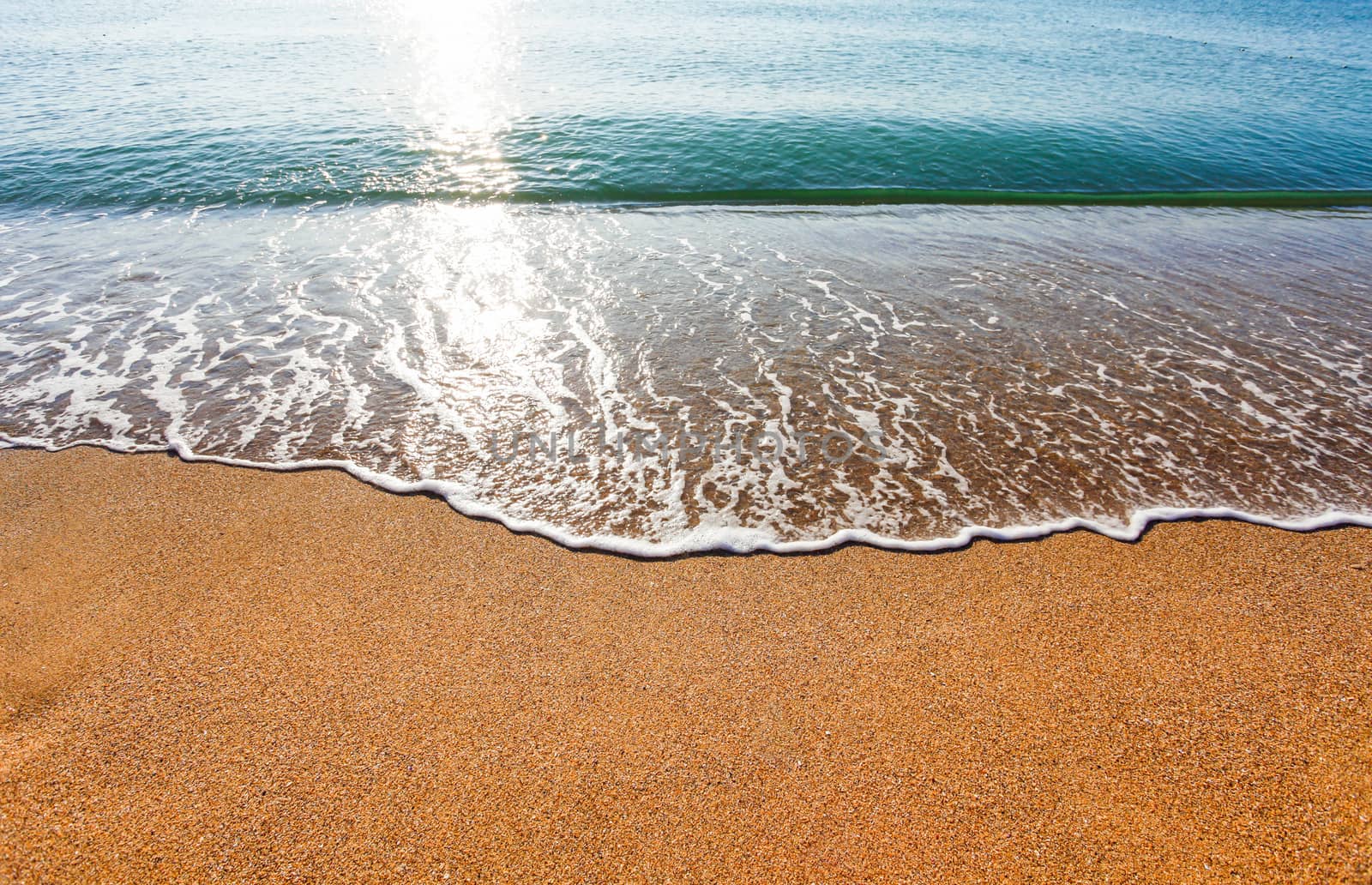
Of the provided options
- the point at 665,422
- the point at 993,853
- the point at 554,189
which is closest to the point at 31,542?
the point at 665,422

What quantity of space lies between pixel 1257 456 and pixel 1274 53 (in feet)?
107

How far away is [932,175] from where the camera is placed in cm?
1356

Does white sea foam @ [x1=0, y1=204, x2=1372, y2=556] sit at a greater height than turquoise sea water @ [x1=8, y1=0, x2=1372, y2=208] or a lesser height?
lesser

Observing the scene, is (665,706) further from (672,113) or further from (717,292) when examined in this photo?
(672,113)

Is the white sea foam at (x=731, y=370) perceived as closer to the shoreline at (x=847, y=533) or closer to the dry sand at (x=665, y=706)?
the shoreline at (x=847, y=533)

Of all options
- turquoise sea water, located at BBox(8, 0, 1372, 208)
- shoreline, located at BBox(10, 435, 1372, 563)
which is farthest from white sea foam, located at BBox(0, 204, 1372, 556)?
turquoise sea water, located at BBox(8, 0, 1372, 208)

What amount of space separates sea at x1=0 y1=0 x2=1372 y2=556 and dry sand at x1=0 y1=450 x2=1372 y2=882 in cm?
53

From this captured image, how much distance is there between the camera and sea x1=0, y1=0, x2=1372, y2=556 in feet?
16.3

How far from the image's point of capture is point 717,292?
26.9 ft

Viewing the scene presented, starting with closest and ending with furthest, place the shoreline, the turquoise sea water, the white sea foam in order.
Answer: the shoreline → the white sea foam → the turquoise sea water

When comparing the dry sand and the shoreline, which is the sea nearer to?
the shoreline

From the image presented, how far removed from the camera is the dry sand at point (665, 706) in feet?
8.57

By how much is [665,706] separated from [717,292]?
235 inches

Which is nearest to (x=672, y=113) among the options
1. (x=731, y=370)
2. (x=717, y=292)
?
(x=717, y=292)
